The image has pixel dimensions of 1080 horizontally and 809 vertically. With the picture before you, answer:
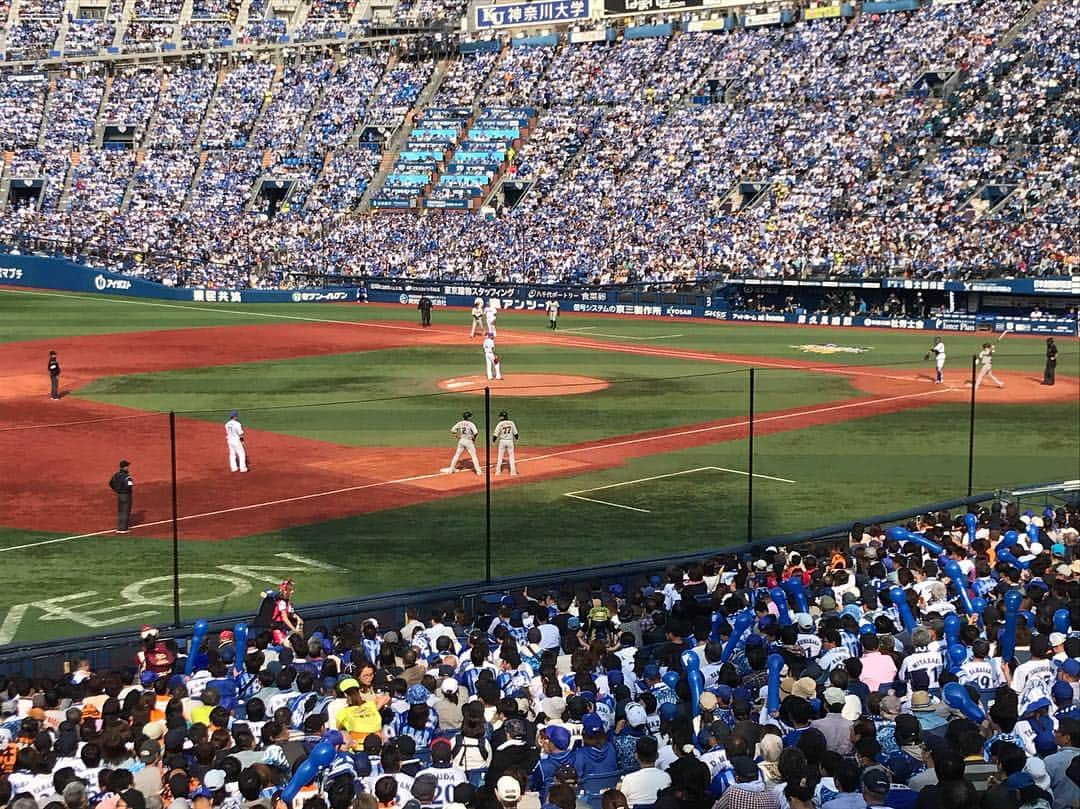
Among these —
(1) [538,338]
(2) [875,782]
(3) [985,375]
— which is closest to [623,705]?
(2) [875,782]

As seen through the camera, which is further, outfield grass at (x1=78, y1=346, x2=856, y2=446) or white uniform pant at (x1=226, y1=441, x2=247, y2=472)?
outfield grass at (x1=78, y1=346, x2=856, y2=446)

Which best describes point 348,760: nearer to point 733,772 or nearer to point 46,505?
point 733,772

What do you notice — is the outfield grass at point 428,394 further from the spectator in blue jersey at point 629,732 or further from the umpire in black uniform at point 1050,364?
the spectator in blue jersey at point 629,732

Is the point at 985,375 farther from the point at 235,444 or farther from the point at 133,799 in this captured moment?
the point at 133,799

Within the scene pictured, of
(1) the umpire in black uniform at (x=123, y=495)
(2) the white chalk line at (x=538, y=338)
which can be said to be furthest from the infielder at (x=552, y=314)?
(1) the umpire in black uniform at (x=123, y=495)

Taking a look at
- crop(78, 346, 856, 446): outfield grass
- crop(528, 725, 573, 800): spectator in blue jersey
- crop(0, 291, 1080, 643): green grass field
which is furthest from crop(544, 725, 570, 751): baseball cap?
crop(78, 346, 856, 446): outfield grass

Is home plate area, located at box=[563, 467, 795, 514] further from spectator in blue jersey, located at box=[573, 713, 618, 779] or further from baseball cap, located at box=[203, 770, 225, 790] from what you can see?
baseball cap, located at box=[203, 770, 225, 790]

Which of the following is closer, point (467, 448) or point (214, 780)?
point (214, 780)
